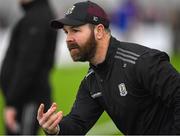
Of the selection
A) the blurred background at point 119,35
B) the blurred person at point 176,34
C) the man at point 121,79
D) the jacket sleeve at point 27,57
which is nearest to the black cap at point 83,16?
the man at point 121,79

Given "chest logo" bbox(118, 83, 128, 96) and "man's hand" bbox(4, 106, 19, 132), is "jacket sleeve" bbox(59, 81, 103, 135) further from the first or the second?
"man's hand" bbox(4, 106, 19, 132)

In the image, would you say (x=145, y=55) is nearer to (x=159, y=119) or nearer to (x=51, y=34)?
(x=159, y=119)

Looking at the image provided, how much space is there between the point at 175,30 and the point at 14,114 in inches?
909

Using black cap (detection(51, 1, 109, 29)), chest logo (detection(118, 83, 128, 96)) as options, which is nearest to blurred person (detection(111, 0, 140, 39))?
black cap (detection(51, 1, 109, 29))

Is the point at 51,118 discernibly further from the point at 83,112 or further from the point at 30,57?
the point at 30,57

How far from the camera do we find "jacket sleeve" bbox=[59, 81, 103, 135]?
766 cm

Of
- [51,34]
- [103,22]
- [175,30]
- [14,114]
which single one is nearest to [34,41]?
[51,34]

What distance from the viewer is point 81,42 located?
733 centimetres

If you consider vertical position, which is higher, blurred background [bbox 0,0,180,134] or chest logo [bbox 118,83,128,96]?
chest logo [bbox 118,83,128,96]

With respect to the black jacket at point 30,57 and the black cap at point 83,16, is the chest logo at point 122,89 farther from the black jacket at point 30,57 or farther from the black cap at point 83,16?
the black jacket at point 30,57

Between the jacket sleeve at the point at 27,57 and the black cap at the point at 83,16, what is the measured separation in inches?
120

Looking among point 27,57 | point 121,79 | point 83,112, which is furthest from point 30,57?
point 121,79

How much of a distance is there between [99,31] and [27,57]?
319cm

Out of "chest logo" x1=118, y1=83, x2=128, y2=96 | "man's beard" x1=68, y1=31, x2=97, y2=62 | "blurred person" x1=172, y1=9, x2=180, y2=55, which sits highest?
"man's beard" x1=68, y1=31, x2=97, y2=62
